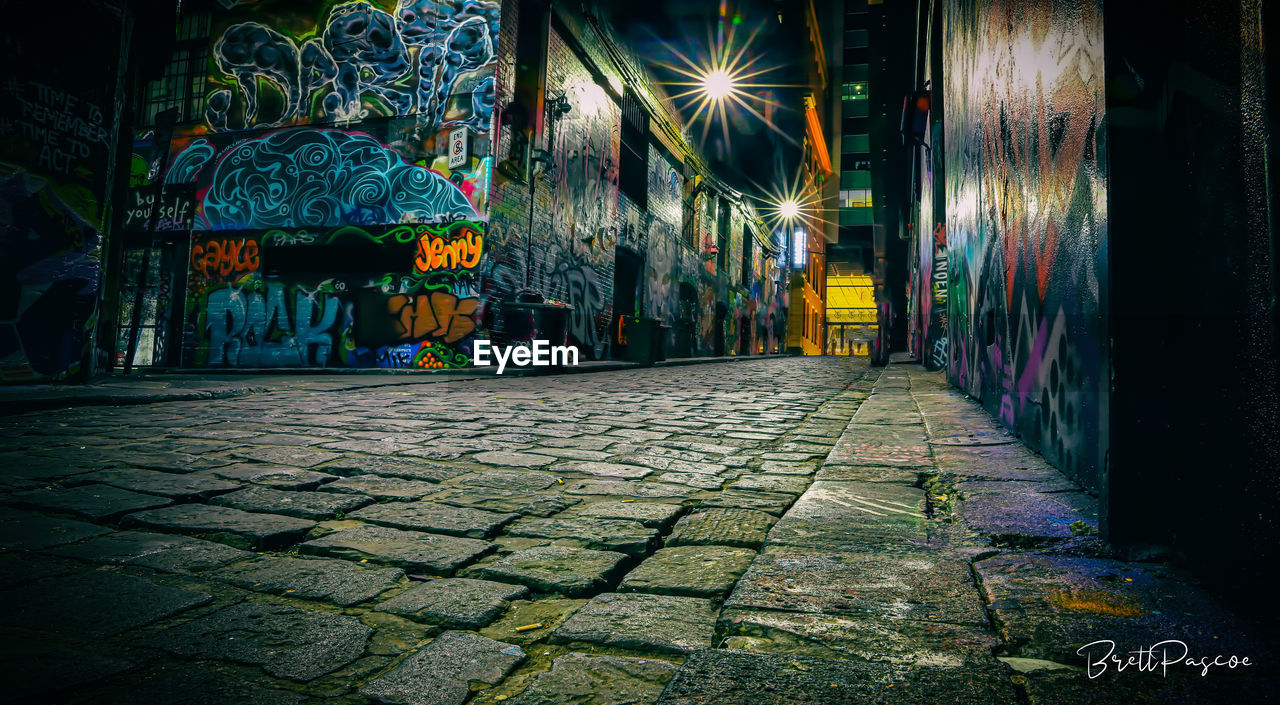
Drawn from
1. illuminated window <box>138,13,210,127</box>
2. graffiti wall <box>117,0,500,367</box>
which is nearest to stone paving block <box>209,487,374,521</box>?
graffiti wall <box>117,0,500,367</box>

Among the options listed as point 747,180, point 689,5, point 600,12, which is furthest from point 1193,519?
point 747,180

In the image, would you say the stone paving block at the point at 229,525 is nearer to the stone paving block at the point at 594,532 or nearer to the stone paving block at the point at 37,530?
the stone paving block at the point at 37,530

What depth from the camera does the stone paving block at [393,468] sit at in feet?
9.30

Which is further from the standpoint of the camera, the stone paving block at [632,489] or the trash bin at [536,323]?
the trash bin at [536,323]

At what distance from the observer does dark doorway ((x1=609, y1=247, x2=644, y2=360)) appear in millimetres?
16812

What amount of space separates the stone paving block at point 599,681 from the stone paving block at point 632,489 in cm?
129

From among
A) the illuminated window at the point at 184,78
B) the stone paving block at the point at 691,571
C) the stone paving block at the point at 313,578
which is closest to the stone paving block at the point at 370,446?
the stone paving block at the point at 313,578

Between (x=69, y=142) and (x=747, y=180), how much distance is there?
2513 centimetres

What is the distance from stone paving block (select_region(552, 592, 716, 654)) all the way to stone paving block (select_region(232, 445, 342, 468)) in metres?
2.06

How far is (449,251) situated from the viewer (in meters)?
11.7

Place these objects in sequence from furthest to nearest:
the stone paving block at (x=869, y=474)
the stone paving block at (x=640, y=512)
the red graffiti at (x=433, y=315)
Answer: the red graffiti at (x=433, y=315), the stone paving block at (x=869, y=474), the stone paving block at (x=640, y=512)

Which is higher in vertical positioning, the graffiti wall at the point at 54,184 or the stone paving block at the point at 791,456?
the graffiti wall at the point at 54,184

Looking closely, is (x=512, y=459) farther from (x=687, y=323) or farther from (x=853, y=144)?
(x=853, y=144)

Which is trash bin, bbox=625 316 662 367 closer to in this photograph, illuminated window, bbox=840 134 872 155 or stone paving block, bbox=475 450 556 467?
stone paving block, bbox=475 450 556 467
